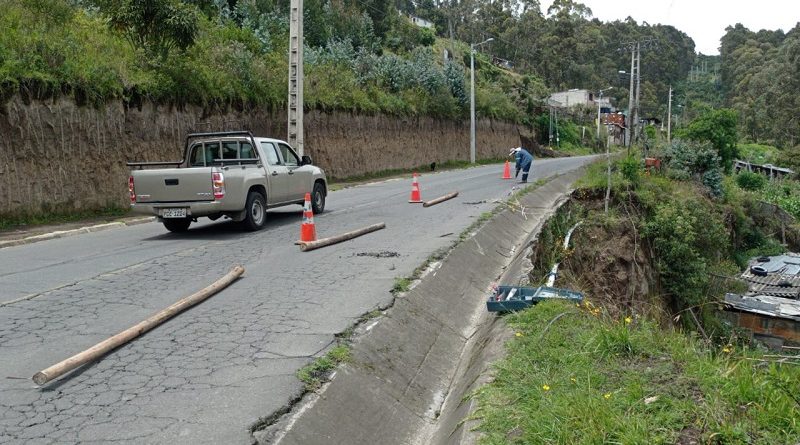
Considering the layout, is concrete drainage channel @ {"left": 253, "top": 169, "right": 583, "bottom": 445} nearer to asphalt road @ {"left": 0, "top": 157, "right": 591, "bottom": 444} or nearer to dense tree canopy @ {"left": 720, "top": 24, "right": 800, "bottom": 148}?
asphalt road @ {"left": 0, "top": 157, "right": 591, "bottom": 444}

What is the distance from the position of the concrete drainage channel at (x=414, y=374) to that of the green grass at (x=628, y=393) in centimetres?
34

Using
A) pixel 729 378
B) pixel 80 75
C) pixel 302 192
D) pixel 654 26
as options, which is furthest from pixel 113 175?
pixel 654 26

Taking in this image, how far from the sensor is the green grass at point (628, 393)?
3869 mm

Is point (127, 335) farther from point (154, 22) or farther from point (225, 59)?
point (225, 59)

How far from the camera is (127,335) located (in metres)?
5.82

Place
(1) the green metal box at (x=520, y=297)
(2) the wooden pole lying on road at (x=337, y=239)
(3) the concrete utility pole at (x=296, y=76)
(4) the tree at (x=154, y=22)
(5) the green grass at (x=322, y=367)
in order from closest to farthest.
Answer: (5) the green grass at (x=322, y=367) → (1) the green metal box at (x=520, y=297) → (2) the wooden pole lying on road at (x=337, y=239) → (4) the tree at (x=154, y=22) → (3) the concrete utility pole at (x=296, y=76)

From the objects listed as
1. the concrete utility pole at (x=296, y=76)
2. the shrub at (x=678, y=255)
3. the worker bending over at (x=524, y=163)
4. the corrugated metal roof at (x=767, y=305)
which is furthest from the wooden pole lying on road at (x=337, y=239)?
the corrugated metal roof at (x=767, y=305)

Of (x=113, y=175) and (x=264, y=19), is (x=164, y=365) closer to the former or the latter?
(x=113, y=175)

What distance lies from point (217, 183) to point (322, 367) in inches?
277

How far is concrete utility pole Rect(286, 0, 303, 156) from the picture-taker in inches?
871

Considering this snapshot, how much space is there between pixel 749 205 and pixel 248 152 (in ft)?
99.5

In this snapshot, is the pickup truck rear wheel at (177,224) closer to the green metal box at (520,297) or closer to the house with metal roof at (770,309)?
the green metal box at (520,297)

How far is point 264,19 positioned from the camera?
34250mm

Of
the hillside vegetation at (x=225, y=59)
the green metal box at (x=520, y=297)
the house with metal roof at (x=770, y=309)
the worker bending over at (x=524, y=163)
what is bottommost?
the house with metal roof at (x=770, y=309)
